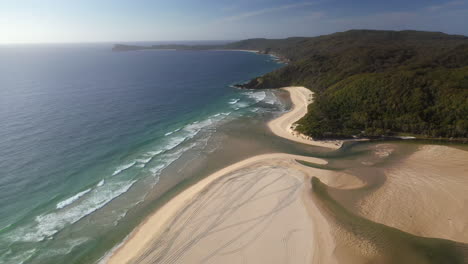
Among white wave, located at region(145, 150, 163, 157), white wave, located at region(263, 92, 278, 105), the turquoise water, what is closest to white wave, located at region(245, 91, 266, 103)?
the turquoise water

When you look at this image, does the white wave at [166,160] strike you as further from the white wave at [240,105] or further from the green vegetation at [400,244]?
the white wave at [240,105]

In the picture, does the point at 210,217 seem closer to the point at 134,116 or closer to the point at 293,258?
the point at 293,258

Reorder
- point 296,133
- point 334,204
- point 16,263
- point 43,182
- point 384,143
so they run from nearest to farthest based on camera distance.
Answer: point 16,263
point 334,204
point 43,182
point 384,143
point 296,133

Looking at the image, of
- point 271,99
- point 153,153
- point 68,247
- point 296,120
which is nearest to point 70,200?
point 68,247

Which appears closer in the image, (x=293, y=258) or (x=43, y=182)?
(x=293, y=258)

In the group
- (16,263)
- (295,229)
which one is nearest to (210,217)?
(295,229)

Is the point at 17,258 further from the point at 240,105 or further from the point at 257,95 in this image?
the point at 257,95

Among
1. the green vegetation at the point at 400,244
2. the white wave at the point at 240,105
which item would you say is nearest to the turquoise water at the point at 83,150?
the white wave at the point at 240,105
